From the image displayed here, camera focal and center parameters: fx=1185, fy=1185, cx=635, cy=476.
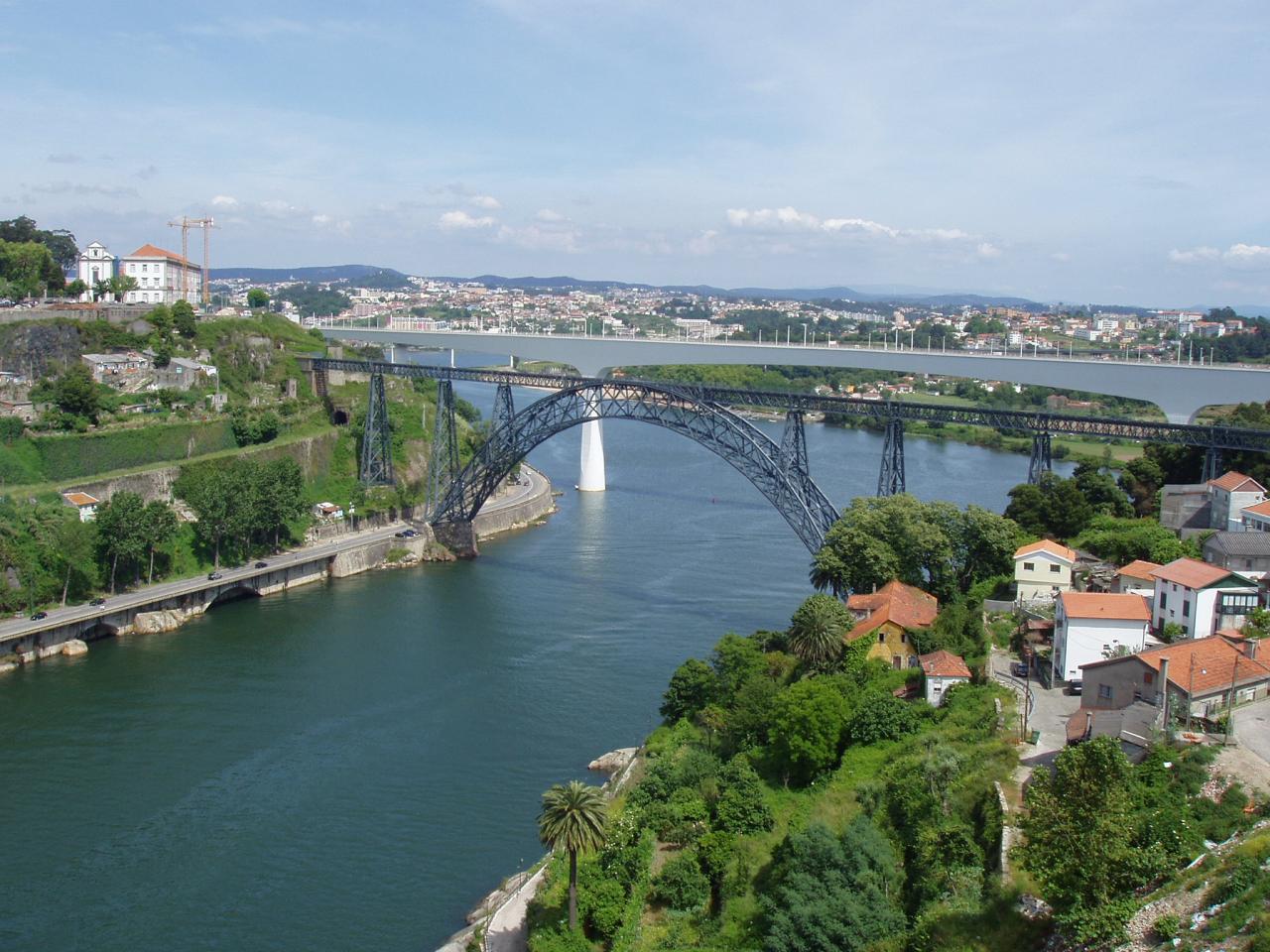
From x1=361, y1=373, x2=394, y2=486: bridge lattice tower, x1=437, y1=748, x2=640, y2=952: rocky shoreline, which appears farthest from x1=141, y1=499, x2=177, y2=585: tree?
x1=437, y1=748, x2=640, y2=952: rocky shoreline

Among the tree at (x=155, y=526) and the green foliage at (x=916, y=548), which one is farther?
the tree at (x=155, y=526)

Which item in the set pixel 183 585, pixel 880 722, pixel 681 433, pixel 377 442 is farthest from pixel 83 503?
pixel 880 722

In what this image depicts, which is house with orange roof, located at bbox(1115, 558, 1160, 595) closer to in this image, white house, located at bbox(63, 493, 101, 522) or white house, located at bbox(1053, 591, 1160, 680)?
white house, located at bbox(1053, 591, 1160, 680)

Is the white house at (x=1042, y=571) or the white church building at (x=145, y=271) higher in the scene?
the white church building at (x=145, y=271)

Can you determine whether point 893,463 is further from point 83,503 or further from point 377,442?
point 83,503

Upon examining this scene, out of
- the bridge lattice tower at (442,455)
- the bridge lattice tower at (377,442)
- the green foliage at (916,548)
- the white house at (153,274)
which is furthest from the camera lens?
the white house at (153,274)

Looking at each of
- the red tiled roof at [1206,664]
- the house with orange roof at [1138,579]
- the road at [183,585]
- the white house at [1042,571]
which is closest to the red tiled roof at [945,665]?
the red tiled roof at [1206,664]

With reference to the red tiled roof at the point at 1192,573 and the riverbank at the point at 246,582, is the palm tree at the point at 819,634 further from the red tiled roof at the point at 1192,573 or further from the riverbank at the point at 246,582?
the riverbank at the point at 246,582
